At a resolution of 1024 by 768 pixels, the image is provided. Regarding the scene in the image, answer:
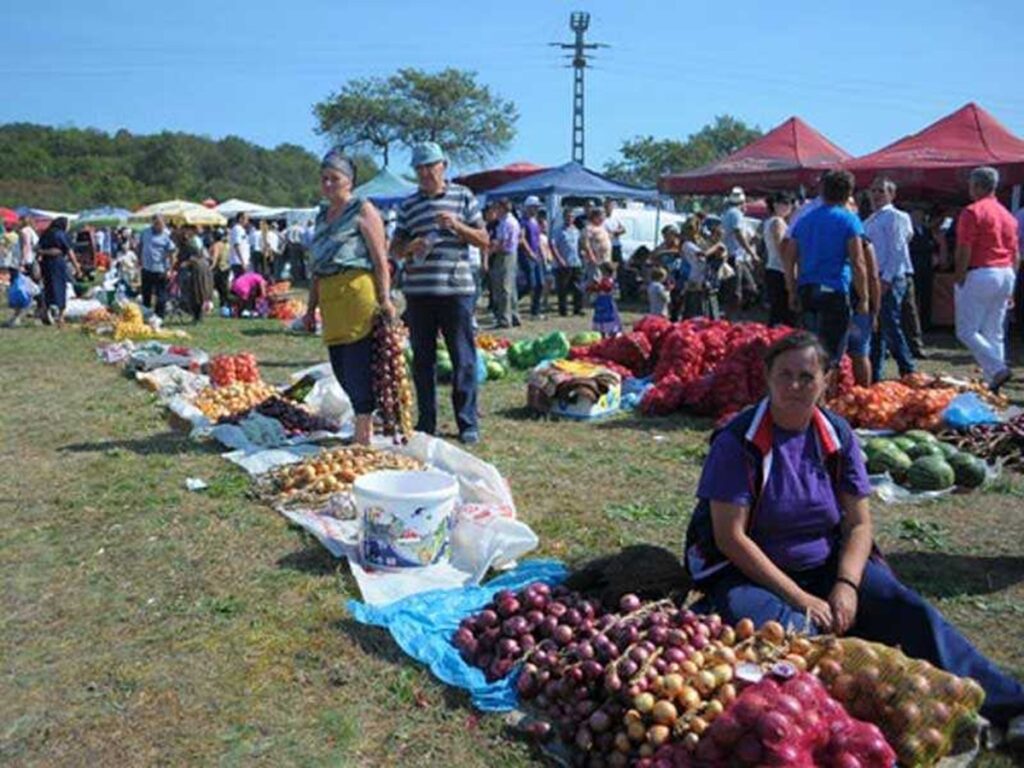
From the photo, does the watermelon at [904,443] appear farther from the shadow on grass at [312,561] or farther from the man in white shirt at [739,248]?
the man in white shirt at [739,248]

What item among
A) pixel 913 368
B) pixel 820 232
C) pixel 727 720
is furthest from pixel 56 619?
pixel 913 368

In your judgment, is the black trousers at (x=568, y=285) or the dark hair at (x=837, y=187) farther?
the black trousers at (x=568, y=285)

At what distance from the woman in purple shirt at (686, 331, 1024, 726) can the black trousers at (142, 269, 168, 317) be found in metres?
15.5

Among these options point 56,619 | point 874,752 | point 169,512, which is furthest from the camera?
point 169,512

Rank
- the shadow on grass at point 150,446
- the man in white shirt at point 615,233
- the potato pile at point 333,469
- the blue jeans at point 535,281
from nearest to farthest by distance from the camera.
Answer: the potato pile at point 333,469 < the shadow on grass at point 150,446 < the blue jeans at point 535,281 < the man in white shirt at point 615,233

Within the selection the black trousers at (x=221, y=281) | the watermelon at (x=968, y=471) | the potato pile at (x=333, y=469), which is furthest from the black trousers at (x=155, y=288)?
the watermelon at (x=968, y=471)

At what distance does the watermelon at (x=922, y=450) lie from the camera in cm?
652

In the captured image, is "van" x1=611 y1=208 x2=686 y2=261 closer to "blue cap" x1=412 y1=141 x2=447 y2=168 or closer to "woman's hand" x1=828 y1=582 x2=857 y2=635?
"blue cap" x1=412 y1=141 x2=447 y2=168

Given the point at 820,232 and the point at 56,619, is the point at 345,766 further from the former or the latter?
the point at 820,232

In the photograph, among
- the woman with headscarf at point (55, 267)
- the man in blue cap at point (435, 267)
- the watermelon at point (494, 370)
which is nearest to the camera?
the man in blue cap at point (435, 267)

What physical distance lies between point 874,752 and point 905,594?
88cm

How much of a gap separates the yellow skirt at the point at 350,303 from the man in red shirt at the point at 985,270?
18.3 ft

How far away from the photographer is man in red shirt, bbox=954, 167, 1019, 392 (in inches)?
336

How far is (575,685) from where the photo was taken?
3.29 m
